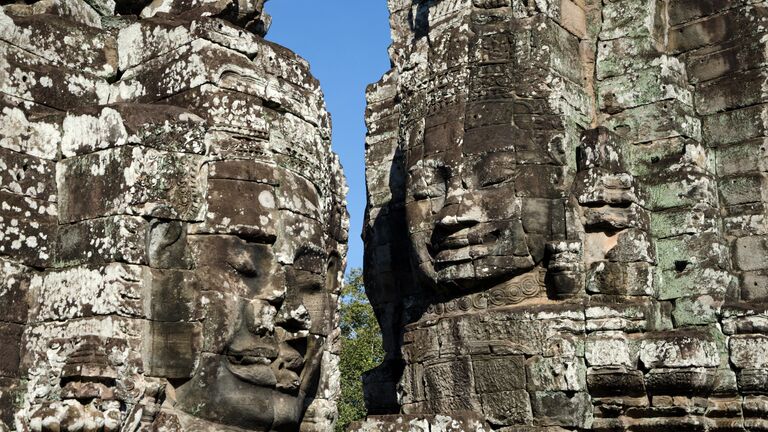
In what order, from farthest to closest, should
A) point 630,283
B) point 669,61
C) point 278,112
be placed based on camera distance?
point 669,61, point 630,283, point 278,112

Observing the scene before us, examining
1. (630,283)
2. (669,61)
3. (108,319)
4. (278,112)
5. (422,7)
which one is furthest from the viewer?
(422,7)

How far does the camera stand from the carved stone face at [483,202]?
12.9 metres

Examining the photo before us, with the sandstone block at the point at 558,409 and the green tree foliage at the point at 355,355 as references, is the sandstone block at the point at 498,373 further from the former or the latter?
the green tree foliage at the point at 355,355

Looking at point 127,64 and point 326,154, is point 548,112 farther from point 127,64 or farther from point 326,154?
point 127,64

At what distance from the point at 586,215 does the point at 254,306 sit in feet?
23.6

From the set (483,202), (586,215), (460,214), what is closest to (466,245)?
(460,214)

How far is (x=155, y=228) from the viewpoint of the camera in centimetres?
649

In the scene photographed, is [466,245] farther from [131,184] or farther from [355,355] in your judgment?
[355,355]

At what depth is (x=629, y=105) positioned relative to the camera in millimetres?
13992

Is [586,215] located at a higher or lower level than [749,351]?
higher

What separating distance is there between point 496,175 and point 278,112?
20.1 feet

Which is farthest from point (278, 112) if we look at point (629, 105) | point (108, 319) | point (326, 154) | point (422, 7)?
point (422, 7)

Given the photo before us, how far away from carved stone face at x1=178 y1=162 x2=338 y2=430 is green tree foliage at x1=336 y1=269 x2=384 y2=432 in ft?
83.8

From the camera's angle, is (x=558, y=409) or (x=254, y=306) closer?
(x=254, y=306)
